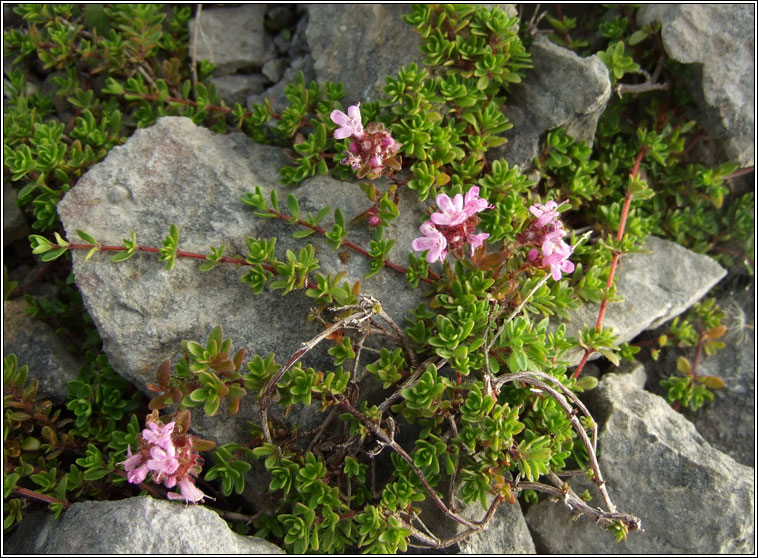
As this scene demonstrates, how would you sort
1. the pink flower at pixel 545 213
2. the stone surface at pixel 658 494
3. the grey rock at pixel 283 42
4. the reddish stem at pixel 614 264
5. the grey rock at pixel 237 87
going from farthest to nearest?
the grey rock at pixel 283 42, the grey rock at pixel 237 87, the reddish stem at pixel 614 264, the stone surface at pixel 658 494, the pink flower at pixel 545 213

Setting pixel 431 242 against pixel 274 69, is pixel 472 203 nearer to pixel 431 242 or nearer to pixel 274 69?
pixel 431 242

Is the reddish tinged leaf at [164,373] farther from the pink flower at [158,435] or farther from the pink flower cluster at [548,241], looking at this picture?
the pink flower cluster at [548,241]

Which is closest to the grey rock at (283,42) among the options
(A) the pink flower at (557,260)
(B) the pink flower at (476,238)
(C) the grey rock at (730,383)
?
(B) the pink flower at (476,238)

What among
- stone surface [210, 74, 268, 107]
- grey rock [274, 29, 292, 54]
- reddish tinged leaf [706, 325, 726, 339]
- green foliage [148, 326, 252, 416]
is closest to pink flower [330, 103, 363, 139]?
green foliage [148, 326, 252, 416]

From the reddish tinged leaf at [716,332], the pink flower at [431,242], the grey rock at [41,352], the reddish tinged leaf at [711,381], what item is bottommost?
the grey rock at [41,352]

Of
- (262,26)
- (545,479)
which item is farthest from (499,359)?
(262,26)

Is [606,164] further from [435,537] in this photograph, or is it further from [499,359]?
[435,537]
